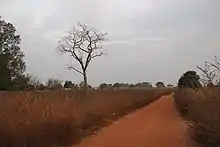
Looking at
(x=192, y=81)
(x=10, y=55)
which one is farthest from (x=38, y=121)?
(x=10, y=55)

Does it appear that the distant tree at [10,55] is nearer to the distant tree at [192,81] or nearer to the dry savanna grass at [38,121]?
the distant tree at [192,81]

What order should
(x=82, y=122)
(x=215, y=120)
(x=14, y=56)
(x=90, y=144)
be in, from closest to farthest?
(x=215, y=120) → (x=90, y=144) → (x=82, y=122) → (x=14, y=56)

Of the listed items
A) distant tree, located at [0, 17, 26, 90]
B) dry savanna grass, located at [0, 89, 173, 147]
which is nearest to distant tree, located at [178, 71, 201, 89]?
dry savanna grass, located at [0, 89, 173, 147]

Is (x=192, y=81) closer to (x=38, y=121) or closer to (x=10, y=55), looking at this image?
(x=38, y=121)

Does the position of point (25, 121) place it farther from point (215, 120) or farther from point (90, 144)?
point (215, 120)

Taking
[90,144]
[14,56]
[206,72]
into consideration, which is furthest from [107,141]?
[14,56]

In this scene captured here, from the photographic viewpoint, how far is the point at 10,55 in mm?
43688

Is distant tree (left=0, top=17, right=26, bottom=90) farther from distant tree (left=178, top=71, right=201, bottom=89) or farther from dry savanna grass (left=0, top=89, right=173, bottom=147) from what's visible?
dry savanna grass (left=0, top=89, right=173, bottom=147)

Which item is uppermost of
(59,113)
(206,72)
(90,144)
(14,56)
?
(14,56)

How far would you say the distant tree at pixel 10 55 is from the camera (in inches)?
1625

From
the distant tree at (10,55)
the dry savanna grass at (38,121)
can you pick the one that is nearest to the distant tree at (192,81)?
the dry savanna grass at (38,121)

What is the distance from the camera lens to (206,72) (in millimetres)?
9516

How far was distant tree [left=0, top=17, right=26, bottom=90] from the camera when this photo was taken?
135ft

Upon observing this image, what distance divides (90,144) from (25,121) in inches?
94.1
